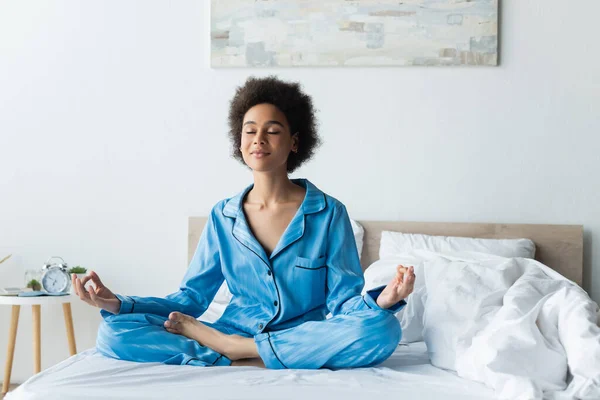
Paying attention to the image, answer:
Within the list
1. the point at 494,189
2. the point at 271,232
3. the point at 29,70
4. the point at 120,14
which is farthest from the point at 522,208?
the point at 29,70

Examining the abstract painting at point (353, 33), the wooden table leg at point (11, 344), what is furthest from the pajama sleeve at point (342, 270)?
the wooden table leg at point (11, 344)

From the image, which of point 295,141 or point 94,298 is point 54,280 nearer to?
point 94,298

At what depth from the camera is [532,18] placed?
10.8 ft

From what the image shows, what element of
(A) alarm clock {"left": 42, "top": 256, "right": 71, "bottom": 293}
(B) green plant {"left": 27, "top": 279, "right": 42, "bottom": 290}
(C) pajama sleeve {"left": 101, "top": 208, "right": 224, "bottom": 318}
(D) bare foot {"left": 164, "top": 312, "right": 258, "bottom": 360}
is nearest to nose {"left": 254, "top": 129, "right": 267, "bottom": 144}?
(C) pajama sleeve {"left": 101, "top": 208, "right": 224, "bottom": 318}

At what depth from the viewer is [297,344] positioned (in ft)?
6.21

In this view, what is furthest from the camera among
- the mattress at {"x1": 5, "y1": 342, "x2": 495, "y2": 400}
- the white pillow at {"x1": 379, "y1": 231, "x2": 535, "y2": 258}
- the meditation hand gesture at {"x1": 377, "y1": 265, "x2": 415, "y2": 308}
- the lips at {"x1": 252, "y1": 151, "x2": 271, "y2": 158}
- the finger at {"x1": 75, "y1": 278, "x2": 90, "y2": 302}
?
the white pillow at {"x1": 379, "y1": 231, "x2": 535, "y2": 258}

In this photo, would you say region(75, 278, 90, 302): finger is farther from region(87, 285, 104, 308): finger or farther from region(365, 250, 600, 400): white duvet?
region(365, 250, 600, 400): white duvet

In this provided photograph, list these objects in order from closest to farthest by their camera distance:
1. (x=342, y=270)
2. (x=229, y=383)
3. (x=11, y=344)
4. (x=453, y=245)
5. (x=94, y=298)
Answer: (x=229, y=383)
(x=94, y=298)
(x=342, y=270)
(x=453, y=245)
(x=11, y=344)

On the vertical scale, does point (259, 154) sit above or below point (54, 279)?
above

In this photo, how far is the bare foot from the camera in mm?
1980

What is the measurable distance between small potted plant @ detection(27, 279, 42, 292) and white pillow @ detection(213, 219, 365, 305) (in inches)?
31.4

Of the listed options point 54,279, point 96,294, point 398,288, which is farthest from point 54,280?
point 398,288

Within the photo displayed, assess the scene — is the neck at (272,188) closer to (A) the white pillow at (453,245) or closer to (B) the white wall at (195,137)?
(A) the white pillow at (453,245)

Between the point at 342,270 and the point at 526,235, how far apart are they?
4.59 ft
